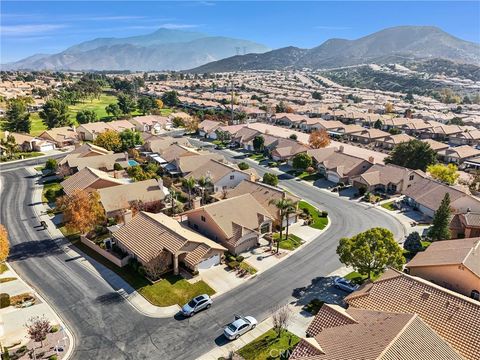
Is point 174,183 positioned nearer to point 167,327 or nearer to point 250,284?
point 250,284

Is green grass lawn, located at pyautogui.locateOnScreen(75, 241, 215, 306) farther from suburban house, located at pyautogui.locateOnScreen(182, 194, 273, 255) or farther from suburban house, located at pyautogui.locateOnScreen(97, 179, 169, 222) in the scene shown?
suburban house, located at pyautogui.locateOnScreen(97, 179, 169, 222)

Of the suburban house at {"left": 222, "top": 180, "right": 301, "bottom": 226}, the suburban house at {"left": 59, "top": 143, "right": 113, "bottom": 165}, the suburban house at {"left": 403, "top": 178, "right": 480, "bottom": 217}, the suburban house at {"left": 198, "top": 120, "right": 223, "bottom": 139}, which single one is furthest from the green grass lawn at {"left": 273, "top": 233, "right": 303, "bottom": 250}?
the suburban house at {"left": 198, "top": 120, "right": 223, "bottom": 139}

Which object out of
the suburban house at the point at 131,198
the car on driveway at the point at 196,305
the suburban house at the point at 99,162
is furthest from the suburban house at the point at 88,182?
the car on driveway at the point at 196,305

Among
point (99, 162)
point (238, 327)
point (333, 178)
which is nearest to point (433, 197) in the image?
point (333, 178)

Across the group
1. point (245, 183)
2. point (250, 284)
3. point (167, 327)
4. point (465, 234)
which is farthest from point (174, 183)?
point (465, 234)

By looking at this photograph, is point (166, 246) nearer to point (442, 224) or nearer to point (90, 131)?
point (442, 224)

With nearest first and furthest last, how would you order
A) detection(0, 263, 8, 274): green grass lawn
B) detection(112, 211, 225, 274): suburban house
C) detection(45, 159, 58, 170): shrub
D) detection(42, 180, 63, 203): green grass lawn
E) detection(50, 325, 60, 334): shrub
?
1. detection(50, 325, 60, 334): shrub
2. detection(112, 211, 225, 274): suburban house
3. detection(0, 263, 8, 274): green grass lawn
4. detection(42, 180, 63, 203): green grass lawn
5. detection(45, 159, 58, 170): shrub
